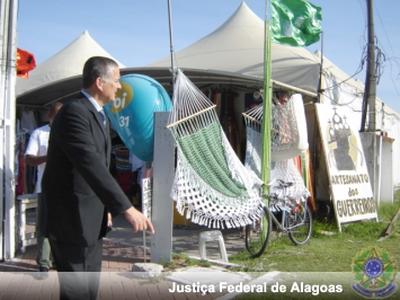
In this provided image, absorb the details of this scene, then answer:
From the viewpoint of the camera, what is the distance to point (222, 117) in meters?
9.73

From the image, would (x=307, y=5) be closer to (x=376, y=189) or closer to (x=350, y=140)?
(x=350, y=140)

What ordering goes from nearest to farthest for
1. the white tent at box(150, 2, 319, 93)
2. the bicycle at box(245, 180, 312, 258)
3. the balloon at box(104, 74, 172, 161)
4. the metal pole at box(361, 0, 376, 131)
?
the balloon at box(104, 74, 172, 161) → the bicycle at box(245, 180, 312, 258) → the white tent at box(150, 2, 319, 93) → the metal pole at box(361, 0, 376, 131)

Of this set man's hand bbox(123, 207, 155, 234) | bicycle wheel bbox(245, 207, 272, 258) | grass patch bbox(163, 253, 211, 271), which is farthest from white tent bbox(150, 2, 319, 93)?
man's hand bbox(123, 207, 155, 234)

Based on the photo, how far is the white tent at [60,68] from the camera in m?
11.2

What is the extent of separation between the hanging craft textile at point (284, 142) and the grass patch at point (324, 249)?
0.77 m

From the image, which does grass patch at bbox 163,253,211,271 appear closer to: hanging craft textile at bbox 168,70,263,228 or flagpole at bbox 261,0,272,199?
hanging craft textile at bbox 168,70,263,228

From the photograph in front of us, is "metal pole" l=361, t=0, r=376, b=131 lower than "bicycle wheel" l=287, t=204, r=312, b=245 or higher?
higher

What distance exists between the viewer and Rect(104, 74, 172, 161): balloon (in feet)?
19.4

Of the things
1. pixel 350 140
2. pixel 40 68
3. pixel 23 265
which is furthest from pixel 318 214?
pixel 40 68

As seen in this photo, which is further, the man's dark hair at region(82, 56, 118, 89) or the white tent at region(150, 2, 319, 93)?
the white tent at region(150, 2, 319, 93)

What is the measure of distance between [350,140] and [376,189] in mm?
1537

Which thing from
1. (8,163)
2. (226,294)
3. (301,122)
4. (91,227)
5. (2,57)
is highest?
(2,57)

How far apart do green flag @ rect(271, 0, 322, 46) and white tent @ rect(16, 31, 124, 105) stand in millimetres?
4813

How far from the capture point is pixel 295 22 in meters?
7.34
